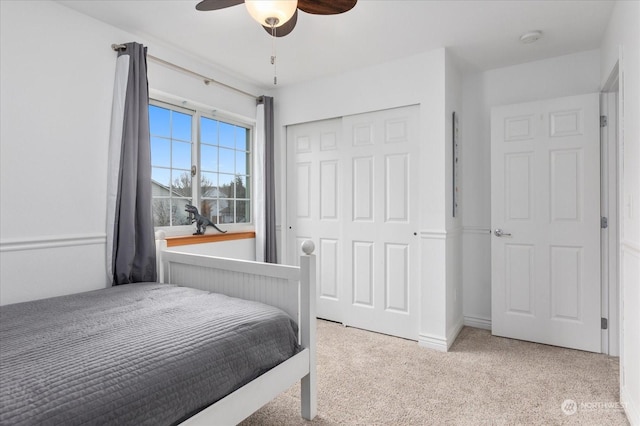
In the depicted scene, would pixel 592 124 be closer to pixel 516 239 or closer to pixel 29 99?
pixel 516 239

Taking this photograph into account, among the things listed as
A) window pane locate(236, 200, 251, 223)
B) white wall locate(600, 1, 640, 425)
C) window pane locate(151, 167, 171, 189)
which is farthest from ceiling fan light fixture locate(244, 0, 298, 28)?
window pane locate(236, 200, 251, 223)

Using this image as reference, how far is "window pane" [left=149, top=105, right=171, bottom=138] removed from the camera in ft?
9.71

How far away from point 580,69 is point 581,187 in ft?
3.25

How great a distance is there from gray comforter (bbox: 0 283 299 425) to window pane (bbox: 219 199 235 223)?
5.18 feet

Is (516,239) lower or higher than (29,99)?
lower

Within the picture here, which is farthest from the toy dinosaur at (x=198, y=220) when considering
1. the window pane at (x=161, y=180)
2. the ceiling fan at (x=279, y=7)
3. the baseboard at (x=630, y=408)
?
the baseboard at (x=630, y=408)

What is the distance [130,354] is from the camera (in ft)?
4.01

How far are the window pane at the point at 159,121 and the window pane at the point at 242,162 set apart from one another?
2.59 ft

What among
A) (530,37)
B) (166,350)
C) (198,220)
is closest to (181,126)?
(198,220)

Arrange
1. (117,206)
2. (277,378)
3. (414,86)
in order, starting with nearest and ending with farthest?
(277,378) → (117,206) → (414,86)

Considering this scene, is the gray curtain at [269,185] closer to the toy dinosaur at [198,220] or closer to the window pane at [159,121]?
the toy dinosaur at [198,220]

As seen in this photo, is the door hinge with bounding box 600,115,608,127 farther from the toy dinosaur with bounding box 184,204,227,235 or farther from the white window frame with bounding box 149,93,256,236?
the toy dinosaur with bounding box 184,204,227,235

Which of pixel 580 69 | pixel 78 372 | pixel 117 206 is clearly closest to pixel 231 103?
pixel 117 206

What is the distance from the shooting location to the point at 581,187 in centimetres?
282
